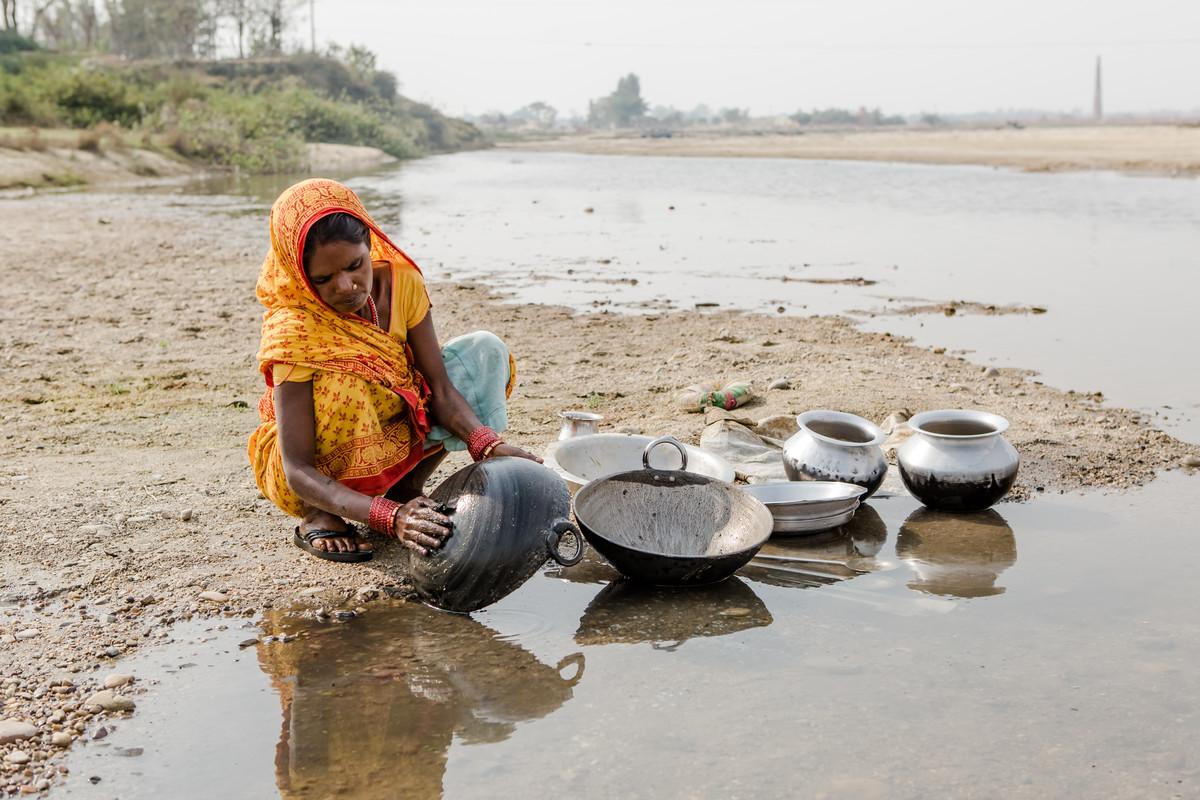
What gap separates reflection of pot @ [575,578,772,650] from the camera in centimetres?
285

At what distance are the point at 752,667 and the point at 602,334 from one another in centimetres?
450

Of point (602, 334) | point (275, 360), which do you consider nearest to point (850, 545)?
point (275, 360)

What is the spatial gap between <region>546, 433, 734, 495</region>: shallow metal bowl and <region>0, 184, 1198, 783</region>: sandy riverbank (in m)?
0.50

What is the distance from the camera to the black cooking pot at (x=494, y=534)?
2756mm

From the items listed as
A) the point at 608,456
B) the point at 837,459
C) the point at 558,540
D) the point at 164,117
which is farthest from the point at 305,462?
the point at 164,117

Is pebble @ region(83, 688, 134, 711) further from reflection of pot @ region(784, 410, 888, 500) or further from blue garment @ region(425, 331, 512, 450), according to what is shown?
reflection of pot @ region(784, 410, 888, 500)

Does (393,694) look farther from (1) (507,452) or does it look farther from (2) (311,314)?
(2) (311,314)

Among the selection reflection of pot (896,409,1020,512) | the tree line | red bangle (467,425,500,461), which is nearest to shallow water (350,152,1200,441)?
reflection of pot (896,409,1020,512)

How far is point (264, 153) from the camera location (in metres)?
27.4

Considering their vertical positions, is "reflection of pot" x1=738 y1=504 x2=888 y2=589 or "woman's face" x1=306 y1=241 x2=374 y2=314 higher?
"woman's face" x1=306 y1=241 x2=374 y2=314

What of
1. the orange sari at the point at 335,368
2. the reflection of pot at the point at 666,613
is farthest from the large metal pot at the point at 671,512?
the orange sari at the point at 335,368

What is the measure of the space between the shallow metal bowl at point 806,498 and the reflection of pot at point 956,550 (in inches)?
10.4

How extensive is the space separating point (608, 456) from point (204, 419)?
225 centimetres

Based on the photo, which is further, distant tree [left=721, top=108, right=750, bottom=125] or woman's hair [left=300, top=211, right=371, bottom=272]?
distant tree [left=721, top=108, right=750, bottom=125]
